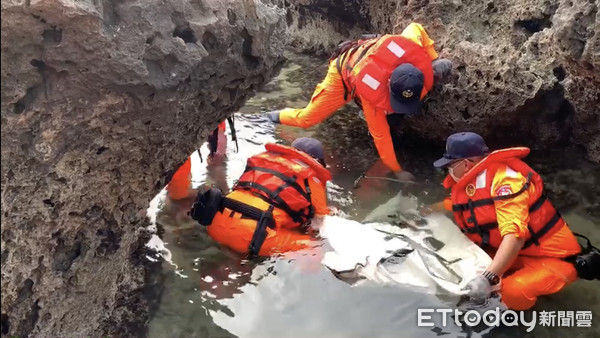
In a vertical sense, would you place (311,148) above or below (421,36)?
below

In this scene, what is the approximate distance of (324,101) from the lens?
5988 millimetres

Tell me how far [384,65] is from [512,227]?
2168 millimetres

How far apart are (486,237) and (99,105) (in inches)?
112

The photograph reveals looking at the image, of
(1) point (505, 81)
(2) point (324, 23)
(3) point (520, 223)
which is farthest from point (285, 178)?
(2) point (324, 23)

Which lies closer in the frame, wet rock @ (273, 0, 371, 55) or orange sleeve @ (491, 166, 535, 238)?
orange sleeve @ (491, 166, 535, 238)

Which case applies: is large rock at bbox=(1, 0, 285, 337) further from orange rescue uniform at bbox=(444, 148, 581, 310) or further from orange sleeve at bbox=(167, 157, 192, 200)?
orange rescue uniform at bbox=(444, 148, 581, 310)

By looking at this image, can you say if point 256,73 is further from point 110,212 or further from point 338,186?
point 338,186

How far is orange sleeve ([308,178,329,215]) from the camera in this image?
4.57 m

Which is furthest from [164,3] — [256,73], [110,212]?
[110,212]

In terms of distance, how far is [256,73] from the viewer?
12.7ft

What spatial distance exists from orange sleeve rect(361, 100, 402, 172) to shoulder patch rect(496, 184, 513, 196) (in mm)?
1723

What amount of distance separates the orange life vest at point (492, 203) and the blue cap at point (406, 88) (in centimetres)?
121

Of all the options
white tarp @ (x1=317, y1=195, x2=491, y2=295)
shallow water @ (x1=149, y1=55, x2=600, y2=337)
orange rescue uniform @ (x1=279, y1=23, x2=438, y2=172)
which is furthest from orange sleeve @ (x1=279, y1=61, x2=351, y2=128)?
white tarp @ (x1=317, y1=195, x2=491, y2=295)

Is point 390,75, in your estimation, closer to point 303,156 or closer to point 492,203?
point 303,156
